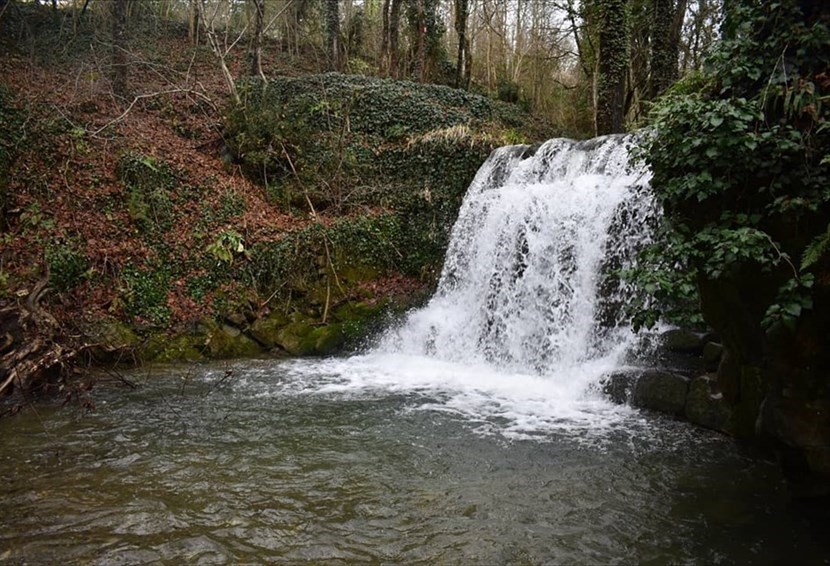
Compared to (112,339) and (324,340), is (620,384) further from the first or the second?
(112,339)

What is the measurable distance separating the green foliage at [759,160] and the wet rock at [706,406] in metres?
2.27

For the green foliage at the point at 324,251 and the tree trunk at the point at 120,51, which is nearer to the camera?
the green foliage at the point at 324,251

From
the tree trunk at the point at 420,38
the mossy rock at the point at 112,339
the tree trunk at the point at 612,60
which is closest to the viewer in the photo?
the mossy rock at the point at 112,339

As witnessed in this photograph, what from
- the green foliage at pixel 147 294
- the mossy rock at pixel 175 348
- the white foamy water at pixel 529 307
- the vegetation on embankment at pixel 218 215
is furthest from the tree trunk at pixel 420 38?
the mossy rock at pixel 175 348

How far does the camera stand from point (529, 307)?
30.2ft

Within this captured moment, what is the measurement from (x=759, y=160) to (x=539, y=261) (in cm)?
537

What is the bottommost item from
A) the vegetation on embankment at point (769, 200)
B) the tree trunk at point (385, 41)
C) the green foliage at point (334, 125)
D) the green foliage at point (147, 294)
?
the green foliage at point (147, 294)

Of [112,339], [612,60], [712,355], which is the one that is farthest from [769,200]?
[612,60]

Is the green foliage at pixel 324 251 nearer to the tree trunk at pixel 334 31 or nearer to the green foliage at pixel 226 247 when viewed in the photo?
the green foliage at pixel 226 247

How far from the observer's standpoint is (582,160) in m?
9.88

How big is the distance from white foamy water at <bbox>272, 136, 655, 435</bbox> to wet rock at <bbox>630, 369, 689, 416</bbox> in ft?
1.15

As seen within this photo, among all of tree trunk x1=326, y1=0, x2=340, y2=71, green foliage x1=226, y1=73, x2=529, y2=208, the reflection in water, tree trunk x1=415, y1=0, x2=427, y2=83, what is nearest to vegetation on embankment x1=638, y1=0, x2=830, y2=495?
the reflection in water

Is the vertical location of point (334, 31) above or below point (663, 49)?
above

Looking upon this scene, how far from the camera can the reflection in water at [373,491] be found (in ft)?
12.2
